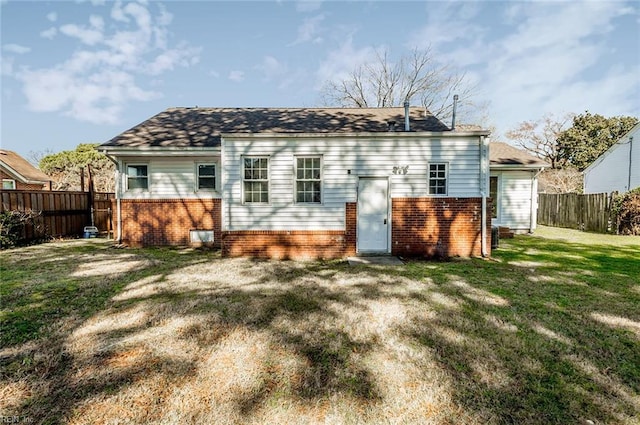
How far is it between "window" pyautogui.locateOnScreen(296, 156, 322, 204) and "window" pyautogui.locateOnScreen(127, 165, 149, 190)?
576 cm

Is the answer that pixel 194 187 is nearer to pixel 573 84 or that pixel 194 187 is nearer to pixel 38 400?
pixel 38 400

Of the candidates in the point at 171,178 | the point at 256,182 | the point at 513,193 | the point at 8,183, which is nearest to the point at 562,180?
the point at 513,193

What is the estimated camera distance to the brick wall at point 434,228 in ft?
28.4

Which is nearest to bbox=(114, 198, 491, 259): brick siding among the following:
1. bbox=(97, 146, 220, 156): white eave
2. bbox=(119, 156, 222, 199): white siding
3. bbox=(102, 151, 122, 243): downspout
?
bbox=(119, 156, 222, 199): white siding

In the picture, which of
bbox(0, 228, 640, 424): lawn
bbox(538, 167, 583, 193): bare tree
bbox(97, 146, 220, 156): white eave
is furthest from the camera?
bbox(538, 167, 583, 193): bare tree

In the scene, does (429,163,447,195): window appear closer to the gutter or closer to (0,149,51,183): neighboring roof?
the gutter

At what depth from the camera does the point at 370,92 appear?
2783cm

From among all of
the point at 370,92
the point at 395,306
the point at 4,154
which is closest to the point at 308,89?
the point at 370,92

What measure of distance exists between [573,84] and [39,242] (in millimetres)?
29259

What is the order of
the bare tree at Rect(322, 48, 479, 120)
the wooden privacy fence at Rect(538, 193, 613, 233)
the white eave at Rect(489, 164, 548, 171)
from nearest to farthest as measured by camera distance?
1. the white eave at Rect(489, 164, 548, 171)
2. the wooden privacy fence at Rect(538, 193, 613, 233)
3. the bare tree at Rect(322, 48, 479, 120)

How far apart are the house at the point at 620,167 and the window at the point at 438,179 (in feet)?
49.3

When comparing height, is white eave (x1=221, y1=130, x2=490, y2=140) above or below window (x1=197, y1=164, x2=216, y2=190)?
above

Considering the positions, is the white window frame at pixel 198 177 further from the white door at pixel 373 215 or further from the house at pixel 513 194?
the house at pixel 513 194

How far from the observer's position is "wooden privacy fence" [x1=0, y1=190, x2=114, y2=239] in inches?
416
